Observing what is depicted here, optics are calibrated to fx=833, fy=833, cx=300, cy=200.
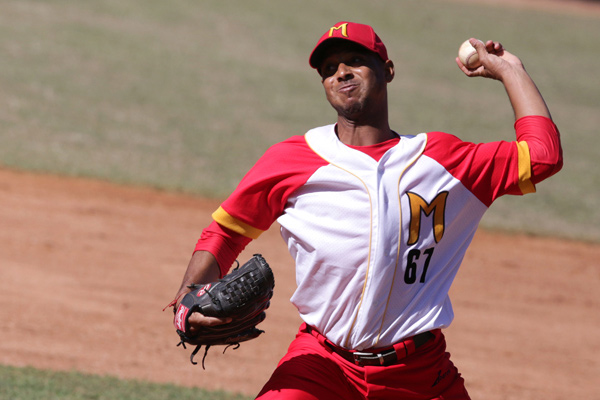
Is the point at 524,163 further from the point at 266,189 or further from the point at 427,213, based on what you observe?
the point at 266,189

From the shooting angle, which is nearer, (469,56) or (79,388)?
(469,56)

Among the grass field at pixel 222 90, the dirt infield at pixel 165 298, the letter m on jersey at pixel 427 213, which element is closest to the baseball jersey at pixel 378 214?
the letter m on jersey at pixel 427 213

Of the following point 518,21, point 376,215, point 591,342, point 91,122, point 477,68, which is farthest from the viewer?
point 518,21

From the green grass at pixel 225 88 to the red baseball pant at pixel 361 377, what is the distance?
813cm

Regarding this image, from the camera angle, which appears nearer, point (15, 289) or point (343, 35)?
point (343, 35)

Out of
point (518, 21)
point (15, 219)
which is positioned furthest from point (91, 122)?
point (518, 21)

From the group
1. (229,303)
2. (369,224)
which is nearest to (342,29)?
(369,224)

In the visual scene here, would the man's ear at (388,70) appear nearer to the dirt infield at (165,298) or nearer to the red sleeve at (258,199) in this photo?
the red sleeve at (258,199)

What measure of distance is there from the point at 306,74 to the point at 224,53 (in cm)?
210

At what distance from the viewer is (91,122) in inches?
544

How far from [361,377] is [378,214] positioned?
2.32 ft

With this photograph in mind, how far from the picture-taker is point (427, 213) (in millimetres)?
3492

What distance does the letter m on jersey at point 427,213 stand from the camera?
3.47m

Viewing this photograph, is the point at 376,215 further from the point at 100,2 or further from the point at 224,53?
the point at 100,2
